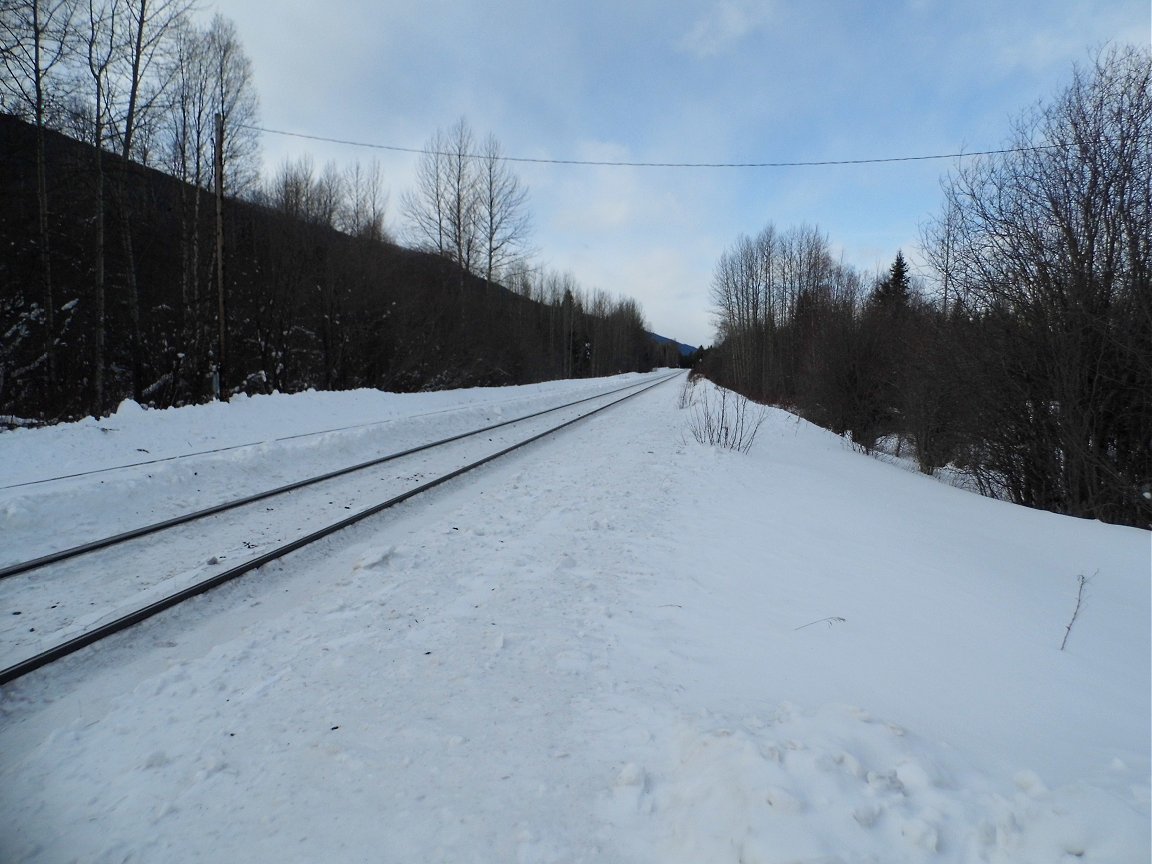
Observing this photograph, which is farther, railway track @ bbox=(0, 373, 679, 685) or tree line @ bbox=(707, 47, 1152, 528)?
tree line @ bbox=(707, 47, 1152, 528)

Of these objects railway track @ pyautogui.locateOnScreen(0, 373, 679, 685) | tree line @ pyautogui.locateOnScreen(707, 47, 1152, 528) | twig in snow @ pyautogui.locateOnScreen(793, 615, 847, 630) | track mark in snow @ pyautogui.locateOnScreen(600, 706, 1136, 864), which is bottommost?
railway track @ pyautogui.locateOnScreen(0, 373, 679, 685)

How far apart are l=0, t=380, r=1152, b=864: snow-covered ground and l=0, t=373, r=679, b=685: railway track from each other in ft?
0.72

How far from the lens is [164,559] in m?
4.60

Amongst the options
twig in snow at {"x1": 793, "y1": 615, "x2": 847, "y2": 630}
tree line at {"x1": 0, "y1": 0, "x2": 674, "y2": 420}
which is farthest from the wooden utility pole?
twig in snow at {"x1": 793, "y1": 615, "x2": 847, "y2": 630}

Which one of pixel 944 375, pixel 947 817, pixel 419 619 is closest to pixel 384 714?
pixel 419 619

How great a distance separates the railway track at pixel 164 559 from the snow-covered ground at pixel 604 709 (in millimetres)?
219

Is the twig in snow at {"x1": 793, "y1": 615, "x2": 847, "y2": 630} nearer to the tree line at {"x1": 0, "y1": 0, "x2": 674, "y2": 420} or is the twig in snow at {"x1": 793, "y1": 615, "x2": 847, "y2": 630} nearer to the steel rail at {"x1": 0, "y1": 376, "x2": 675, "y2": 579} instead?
the steel rail at {"x1": 0, "y1": 376, "x2": 675, "y2": 579}

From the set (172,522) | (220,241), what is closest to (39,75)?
(220,241)

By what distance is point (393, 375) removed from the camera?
76.8ft

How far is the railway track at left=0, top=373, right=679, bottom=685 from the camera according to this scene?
3.37m

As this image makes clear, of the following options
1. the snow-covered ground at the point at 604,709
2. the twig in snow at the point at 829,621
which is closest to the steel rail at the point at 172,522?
the snow-covered ground at the point at 604,709

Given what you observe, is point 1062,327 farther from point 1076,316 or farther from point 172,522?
point 172,522

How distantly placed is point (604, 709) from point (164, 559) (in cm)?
425

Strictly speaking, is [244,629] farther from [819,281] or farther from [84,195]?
[819,281]
